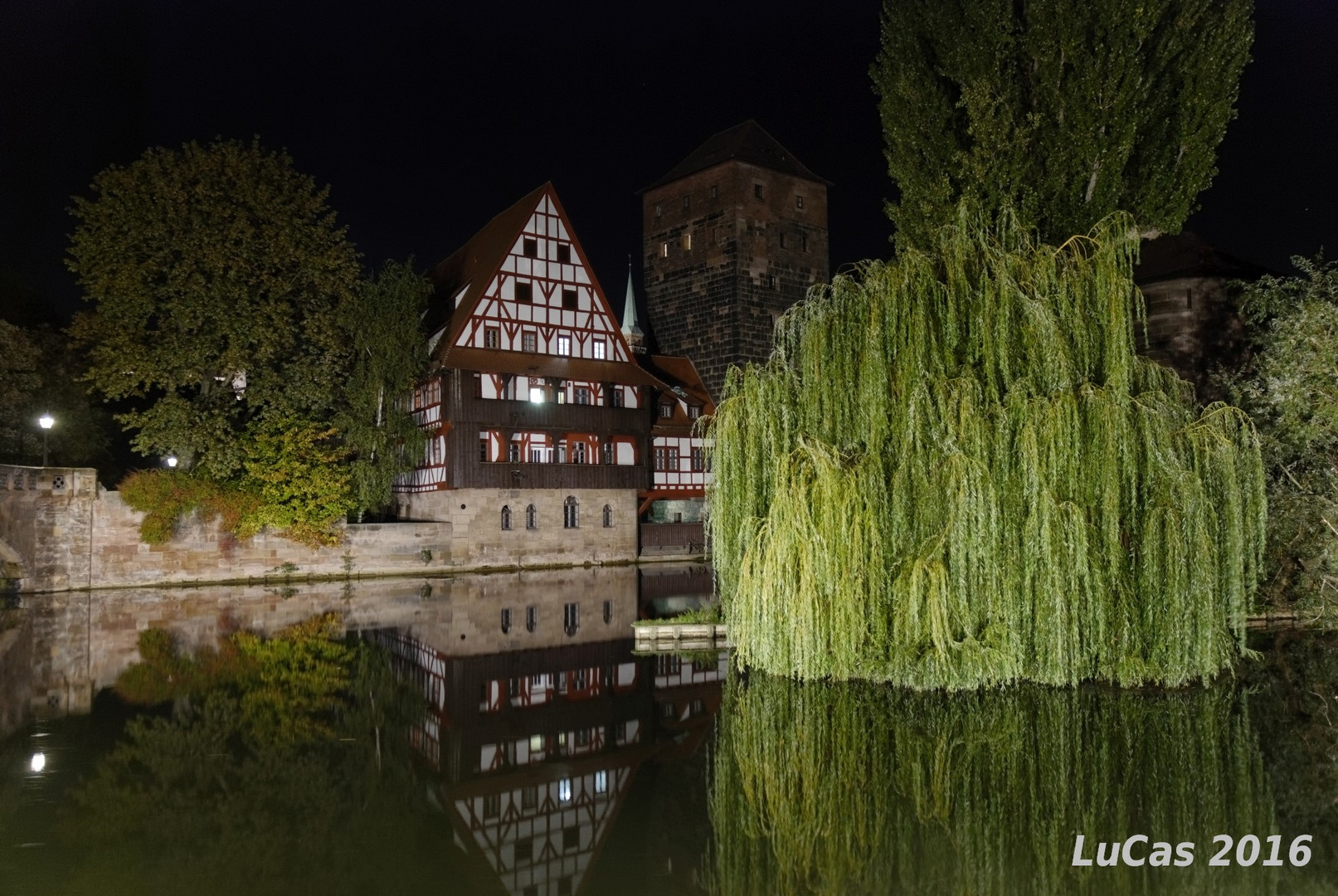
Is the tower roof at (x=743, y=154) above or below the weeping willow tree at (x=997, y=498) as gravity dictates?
above

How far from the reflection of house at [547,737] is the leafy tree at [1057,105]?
11039 millimetres

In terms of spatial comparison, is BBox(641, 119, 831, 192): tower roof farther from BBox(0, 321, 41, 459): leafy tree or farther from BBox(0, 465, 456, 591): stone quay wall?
BBox(0, 321, 41, 459): leafy tree

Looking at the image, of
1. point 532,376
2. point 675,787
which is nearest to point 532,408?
point 532,376

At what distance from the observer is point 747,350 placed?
126ft

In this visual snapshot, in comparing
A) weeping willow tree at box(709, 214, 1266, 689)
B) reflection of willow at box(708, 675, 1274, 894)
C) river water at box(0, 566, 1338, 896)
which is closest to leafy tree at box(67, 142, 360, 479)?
river water at box(0, 566, 1338, 896)

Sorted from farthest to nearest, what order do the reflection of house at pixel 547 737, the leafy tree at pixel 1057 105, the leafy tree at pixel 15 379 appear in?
1. the leafy tree at pixel 15 379
2. the leafy tree at pixel 1057 105
3. the reflection of house at pixel 547 737

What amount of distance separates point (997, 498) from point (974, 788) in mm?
3706

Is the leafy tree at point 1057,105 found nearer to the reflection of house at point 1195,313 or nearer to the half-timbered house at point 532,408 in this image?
the reflection of house at point 1195,313

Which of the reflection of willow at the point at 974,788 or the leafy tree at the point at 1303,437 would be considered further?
the leafy tree at the point at 1303,437

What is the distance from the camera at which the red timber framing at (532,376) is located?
30.2m

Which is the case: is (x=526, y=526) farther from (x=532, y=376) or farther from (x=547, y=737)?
(x=547, y=737)

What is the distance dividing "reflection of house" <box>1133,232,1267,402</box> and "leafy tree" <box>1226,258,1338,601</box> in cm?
425

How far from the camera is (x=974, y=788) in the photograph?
7500mm

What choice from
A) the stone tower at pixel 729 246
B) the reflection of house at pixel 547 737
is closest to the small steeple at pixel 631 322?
the stone tower at pixel 729 246
